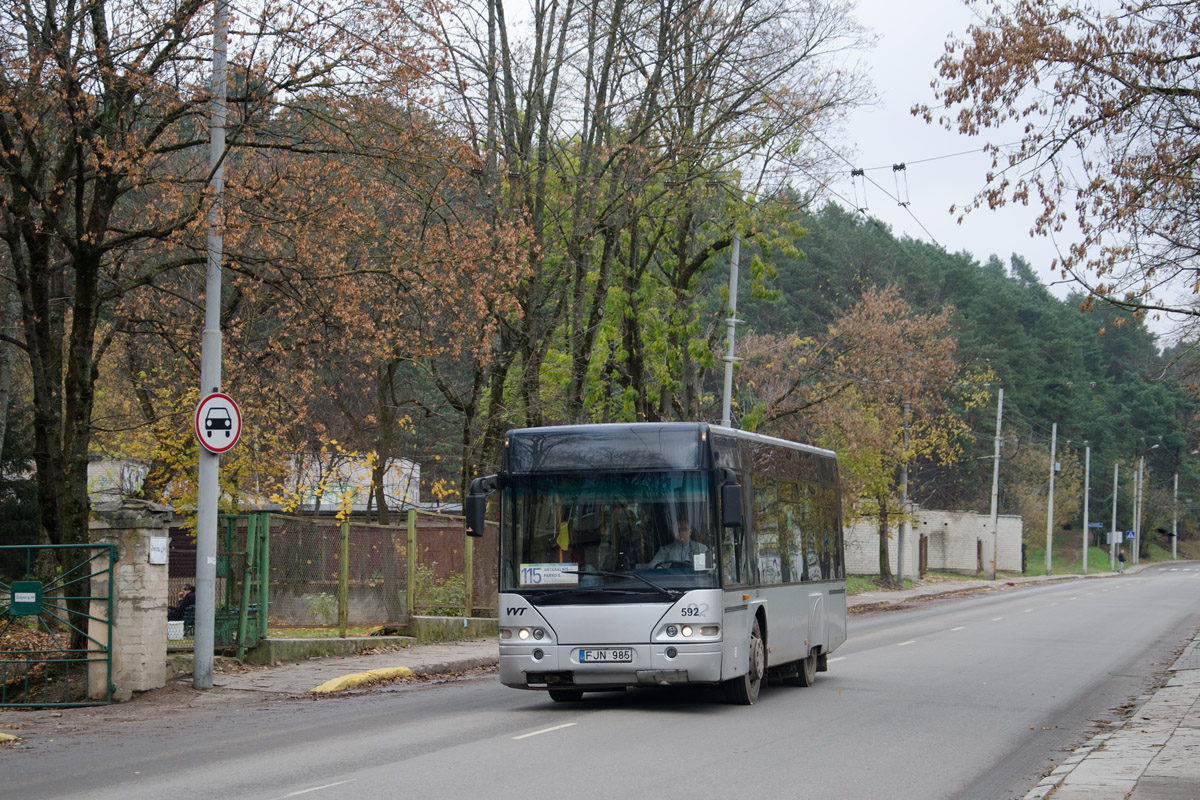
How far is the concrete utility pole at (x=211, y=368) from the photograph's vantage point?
49.5 feet

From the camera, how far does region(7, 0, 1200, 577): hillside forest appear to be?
15.8 m

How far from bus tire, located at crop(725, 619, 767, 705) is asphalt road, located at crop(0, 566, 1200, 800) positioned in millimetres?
209

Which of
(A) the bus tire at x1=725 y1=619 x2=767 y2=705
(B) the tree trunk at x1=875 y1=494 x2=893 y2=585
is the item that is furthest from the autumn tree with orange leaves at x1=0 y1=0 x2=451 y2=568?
(B) the tree trunk at x1=875 y1=494 x2=893 y2=585

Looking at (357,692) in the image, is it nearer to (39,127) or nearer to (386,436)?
(39,127)

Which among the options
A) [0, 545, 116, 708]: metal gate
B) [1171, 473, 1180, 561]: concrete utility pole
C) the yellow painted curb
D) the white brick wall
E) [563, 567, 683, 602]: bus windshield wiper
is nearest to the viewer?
[563, 567, 683, 602]: bus windshield wiper

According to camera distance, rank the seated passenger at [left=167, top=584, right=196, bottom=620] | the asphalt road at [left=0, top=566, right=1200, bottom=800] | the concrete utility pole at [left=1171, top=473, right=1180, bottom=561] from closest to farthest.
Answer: the asphalt road at [left=0, top=566, right=1200, bottom=800] < the seated passenger at [left=167, top=584, right=196, bottom=620] < the concrete utility pole at [left=1171, top=473, right=1180, bottom=561]

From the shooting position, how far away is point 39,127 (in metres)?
15.3

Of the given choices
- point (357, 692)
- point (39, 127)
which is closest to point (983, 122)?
point (357, 692)

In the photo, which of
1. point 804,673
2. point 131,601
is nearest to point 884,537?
point 804,673

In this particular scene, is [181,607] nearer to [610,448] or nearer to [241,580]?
[241,580]

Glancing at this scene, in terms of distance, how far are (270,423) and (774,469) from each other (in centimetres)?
1245

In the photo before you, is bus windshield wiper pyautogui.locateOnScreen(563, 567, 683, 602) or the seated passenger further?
the seated passenger

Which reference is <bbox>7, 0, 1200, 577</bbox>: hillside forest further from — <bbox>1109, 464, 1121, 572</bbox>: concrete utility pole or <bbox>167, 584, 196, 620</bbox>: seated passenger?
<bbox>1109, 464, 1121, 572</bbox>: concrete utility pole

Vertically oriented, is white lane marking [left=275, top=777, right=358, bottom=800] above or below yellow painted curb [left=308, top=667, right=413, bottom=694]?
above
